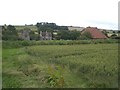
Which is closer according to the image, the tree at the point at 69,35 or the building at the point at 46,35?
the tree at the point at 69,35

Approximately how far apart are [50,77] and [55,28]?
60451 millimetres

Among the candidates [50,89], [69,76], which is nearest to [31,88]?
[50,89]

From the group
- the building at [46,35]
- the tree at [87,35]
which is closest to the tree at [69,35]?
the tree at [87,35]

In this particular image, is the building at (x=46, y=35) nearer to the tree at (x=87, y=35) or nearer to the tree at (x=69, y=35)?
the tree at (x=69, y=35)

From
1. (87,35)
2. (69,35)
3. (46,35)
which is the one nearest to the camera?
(69,35)

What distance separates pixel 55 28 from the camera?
7100cm

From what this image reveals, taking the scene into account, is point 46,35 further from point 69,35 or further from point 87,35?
point 87,35

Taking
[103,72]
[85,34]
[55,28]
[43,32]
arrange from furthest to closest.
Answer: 1. [55,28]
2. [43,32]
3. [85,34]
4. [103,72]

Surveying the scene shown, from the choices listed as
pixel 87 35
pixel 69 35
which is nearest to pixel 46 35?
pixel 69 35

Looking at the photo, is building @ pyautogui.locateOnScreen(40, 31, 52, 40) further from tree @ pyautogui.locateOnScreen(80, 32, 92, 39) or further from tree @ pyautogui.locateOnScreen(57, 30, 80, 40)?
tree @ pyautogui.locateOnScreen(80, 32, 92, 39)

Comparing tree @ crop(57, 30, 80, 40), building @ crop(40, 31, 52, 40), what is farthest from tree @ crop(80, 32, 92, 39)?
building @ crop(40, 31, 52, 40)

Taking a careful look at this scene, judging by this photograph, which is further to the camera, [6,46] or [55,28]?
[55,28]

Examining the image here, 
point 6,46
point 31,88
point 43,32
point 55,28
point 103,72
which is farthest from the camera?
point 55,28

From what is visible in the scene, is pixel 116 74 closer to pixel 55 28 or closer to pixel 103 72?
pixel 103 72
